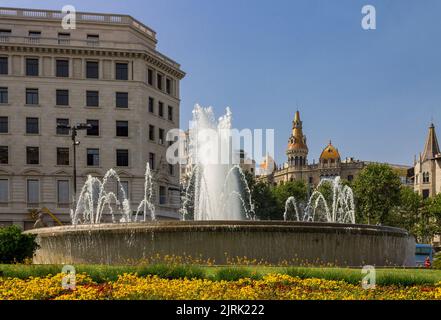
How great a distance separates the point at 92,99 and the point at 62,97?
264cm

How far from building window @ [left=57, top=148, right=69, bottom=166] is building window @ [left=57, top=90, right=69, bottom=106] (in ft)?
13.5

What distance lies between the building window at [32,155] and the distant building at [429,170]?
8148cm

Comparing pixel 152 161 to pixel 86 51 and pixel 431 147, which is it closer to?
pixel 86 51

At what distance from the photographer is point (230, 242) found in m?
19.0

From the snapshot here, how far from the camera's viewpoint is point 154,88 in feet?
205

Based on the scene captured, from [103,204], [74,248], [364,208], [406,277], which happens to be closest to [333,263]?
[406,277]

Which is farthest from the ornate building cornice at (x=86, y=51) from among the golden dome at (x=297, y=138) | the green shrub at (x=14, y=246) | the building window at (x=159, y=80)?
the golden dome at (x=297, y=138)

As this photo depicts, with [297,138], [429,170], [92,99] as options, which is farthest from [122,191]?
[297,138]

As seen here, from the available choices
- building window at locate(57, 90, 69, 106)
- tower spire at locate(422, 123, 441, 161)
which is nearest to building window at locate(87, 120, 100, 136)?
building window at locate(57, 90, 69, 106)

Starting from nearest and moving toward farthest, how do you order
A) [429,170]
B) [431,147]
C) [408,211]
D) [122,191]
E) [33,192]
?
[33,192]
[122,191]
[408,211]
[429,170]
[431,147]

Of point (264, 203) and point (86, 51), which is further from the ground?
point (86, 51)

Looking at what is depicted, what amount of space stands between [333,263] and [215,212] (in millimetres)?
27531

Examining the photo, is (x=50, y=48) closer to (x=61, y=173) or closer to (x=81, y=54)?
(x=81, y=54)

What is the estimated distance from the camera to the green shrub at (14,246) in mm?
20234
